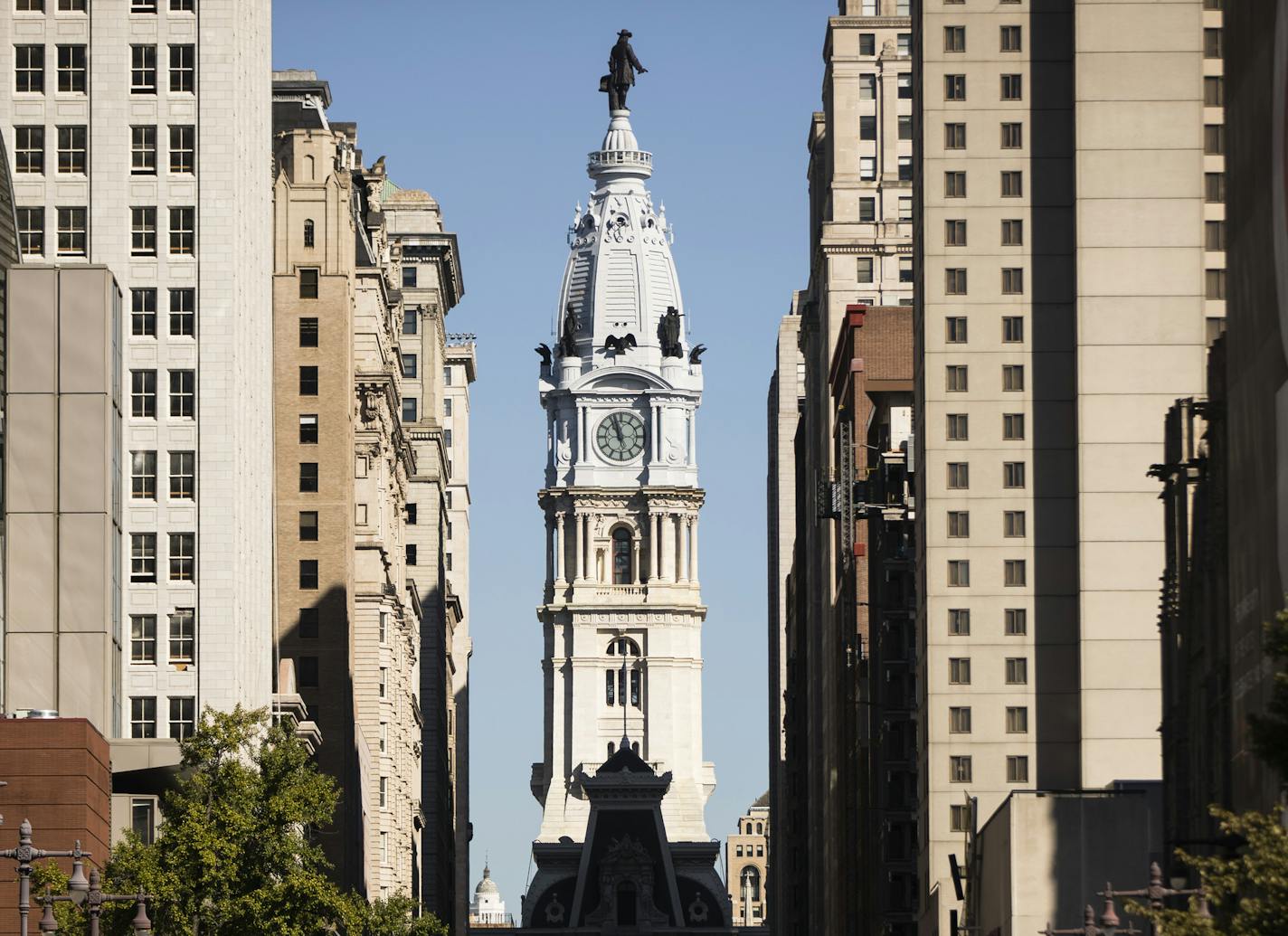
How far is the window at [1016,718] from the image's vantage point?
153 metres

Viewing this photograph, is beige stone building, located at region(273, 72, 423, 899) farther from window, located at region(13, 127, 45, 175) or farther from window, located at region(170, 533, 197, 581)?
window, located at region(13, 127, 45, 175)

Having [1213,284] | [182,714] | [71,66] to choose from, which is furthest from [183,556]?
[1213,284]

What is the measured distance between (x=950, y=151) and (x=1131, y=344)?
13.7m

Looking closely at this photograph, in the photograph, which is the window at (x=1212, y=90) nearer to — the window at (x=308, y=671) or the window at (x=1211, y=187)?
the window at (x=1211, y=187)

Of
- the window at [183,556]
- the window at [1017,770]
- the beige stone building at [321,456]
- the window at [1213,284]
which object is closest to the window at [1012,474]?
the window at [1213,284]

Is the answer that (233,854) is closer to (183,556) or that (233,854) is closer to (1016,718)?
(183,556)

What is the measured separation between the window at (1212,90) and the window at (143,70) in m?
45.7

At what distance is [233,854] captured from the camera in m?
108

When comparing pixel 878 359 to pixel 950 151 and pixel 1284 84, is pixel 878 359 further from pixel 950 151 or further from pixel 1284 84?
pixel 1284 84

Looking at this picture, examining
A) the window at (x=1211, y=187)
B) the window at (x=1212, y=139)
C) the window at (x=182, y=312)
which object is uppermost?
the window at (x=1212, y=139)

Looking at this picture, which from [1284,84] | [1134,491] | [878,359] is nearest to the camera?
[1284,84]

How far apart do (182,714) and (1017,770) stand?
42.5 m

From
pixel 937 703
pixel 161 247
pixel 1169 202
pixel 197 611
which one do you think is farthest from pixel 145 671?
pixel 1169 202

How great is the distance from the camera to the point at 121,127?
132 meters
